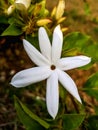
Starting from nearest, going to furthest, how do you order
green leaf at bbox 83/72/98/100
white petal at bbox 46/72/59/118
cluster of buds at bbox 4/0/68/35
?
white petal at bbox 46/72/59/118
cluster of buds at bbox 4/0/68/35
green leaf at bbox 83/72/98/100

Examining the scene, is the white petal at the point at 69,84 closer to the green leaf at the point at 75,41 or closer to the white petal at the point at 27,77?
the white petal at the point at 27,77

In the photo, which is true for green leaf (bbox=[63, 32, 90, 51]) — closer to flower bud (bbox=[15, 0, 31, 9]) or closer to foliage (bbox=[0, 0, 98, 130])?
foliage (bbox=[0, 0, 98, 130])

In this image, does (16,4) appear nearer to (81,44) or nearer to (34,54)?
(34,54)

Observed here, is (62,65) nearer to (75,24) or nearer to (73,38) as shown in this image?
(73,38)

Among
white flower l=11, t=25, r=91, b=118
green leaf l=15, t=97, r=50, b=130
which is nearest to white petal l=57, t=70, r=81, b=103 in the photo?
white flower l=11, t=25, r=91, b=118

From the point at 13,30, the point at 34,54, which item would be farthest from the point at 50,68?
the point at 13,30

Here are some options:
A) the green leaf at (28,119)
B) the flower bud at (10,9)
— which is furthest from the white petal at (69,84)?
the flower bud at (10,9)
